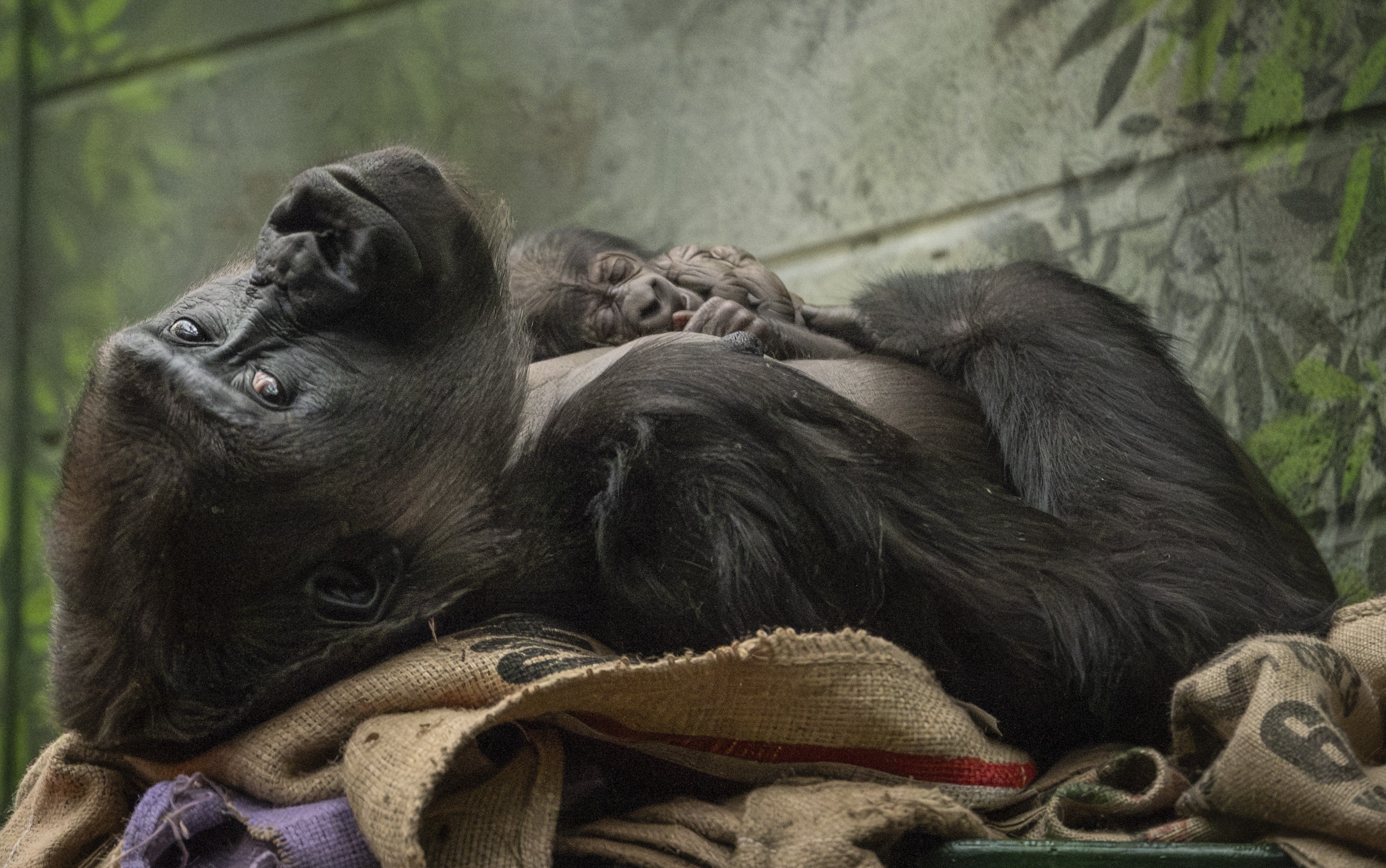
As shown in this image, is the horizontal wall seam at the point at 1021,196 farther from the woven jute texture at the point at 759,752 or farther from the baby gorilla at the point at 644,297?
the woven jute texture at the point at 759,752

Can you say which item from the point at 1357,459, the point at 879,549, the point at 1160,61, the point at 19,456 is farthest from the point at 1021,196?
the point at 19,456

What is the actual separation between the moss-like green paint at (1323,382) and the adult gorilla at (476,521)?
35.7 inches

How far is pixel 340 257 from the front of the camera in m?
1.37

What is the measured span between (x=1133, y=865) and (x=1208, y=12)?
190 cm

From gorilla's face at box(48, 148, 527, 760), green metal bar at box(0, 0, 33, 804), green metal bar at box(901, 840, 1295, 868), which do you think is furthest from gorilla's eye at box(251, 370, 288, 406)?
green metal bar at box(0, 0, 33, 804)

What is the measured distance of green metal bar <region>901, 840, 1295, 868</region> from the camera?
100cm

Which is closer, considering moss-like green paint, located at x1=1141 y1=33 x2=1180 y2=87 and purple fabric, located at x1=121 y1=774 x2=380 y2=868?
purple fabric, located at x1=121 y1=774 x2=380 y2=868

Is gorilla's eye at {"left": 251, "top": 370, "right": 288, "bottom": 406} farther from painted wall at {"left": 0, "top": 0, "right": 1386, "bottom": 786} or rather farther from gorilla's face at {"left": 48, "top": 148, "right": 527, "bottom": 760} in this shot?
painted wall at {"left": 0, "top": 0, "right": 1386, "bottom": 786}

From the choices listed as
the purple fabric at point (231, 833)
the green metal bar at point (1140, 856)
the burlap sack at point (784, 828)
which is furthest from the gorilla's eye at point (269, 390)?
the green metal bar at point (1140, 856)

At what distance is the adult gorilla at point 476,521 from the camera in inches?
50.5

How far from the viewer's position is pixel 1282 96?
232cm

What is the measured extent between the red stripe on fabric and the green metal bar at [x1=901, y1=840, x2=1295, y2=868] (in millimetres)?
211

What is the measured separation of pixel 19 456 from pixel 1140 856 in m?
3.37

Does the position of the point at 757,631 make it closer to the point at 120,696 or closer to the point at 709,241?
the point at 120,696
